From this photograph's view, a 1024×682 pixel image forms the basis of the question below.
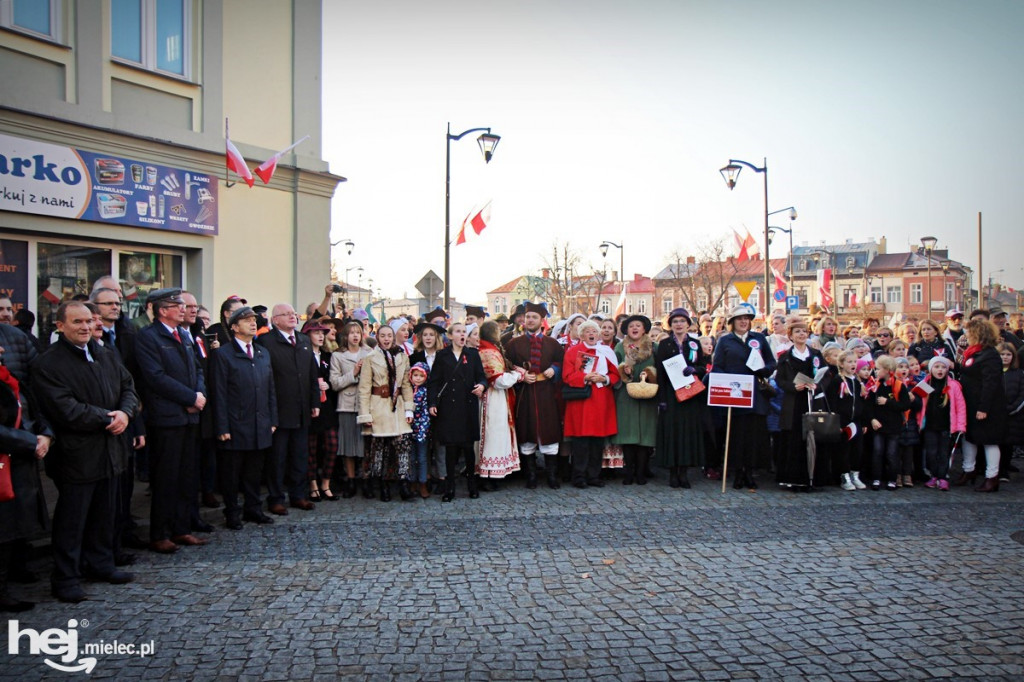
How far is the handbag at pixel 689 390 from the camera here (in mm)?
9266

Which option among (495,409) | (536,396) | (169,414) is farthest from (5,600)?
(536,396)

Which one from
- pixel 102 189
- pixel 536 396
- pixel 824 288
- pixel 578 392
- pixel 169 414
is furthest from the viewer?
pixel 824 288

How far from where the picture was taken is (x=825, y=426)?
8.62 metres

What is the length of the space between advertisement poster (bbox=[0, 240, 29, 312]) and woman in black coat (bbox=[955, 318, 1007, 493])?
12.4 m

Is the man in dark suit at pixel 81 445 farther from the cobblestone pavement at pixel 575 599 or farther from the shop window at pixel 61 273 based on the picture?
the shop window at pixel 61 273

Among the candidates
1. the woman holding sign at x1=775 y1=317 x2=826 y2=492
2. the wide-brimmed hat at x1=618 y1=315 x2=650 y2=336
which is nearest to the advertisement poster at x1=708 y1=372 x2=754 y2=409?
the woman holding sign at x1=775 y1=317 x2=826 y2=492

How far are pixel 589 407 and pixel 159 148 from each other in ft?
25.4

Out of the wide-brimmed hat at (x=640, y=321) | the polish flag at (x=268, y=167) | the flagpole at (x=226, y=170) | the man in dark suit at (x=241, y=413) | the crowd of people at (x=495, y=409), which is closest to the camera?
the crowd of people at (x=495, y=409)

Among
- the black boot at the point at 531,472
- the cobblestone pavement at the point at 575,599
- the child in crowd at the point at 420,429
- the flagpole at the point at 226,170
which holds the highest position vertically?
the flagpole at the point at 226,170

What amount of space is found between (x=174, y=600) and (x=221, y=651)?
Answer: 3.52ft

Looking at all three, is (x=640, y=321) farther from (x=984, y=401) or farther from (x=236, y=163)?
(x=236, y=163)

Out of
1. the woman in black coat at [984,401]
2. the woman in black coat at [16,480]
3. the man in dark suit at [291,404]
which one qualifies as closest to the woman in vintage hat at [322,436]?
the man in dark suit at [291,404]

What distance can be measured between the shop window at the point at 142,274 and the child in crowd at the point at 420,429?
5184mm
